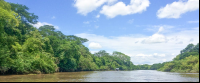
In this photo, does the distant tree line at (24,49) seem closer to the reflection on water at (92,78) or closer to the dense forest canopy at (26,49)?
the dense forest canopy at (26,49)

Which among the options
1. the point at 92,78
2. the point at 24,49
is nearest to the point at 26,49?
the point at 24,49

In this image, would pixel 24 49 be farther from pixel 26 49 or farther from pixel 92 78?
pixel 92 78

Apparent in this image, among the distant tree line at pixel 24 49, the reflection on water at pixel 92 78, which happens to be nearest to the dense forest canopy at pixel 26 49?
the distant tree line at pixel 24 49

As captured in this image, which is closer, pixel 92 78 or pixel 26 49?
pixel 92 78

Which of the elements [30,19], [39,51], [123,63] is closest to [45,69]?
[39,51]

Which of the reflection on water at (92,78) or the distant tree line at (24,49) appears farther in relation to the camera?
the distant tree line at (24,49)

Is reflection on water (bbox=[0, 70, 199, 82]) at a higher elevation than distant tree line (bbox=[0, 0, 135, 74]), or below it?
below

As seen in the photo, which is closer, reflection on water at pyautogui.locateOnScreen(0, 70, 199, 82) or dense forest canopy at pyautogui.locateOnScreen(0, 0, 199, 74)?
reflection on water at pyautogui.locateOnScreen(0, 70, 199, 82)

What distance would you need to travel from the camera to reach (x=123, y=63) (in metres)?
119

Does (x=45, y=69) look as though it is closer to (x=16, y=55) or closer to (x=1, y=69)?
(x=16, y=55)

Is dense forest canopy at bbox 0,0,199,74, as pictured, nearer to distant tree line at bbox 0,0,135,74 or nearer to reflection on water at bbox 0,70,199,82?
distant tree line at bbox 0,0,135,74

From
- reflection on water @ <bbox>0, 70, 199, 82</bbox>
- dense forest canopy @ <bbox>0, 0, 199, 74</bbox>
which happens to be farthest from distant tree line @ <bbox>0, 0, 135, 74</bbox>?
reflection on water @ <bbox>0, 70, 199, 82</bbox>

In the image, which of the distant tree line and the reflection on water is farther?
the distant tree line

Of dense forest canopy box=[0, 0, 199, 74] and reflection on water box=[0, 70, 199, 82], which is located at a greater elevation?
dense forest canopy box=[0, 0, 199, 74]
